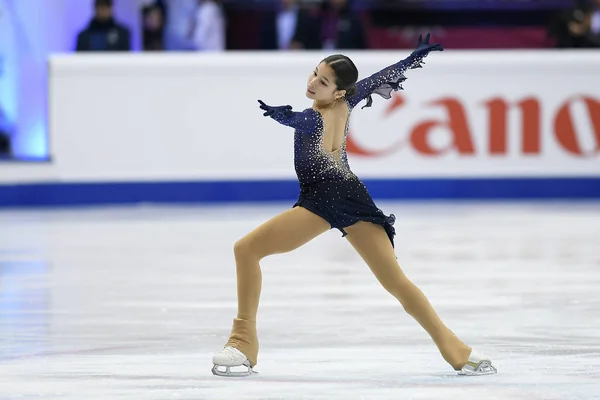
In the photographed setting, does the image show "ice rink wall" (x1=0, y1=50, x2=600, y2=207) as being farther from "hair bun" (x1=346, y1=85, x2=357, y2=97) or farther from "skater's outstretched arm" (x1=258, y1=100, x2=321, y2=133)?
"skater's outstretched arm" (x1=258, y1=100, x2=321, y2=133)

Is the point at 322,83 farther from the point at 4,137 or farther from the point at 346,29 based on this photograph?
the point at 346,29

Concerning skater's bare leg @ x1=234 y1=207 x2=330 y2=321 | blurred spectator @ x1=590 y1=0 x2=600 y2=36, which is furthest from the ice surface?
blurred spectator @ x1=590 y1=0 x2=600 y2=36

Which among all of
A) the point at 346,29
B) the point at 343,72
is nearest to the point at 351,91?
the point at 343,72

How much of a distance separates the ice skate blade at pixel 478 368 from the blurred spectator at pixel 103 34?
7.81m

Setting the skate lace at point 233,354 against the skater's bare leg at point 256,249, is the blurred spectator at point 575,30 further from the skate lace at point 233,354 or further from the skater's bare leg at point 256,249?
the skate lace at point 233,354

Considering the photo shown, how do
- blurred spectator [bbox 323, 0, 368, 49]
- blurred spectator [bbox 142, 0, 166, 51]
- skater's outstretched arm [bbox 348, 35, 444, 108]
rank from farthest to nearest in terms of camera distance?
blurred spectator [bbox 142, 0, 166, 51], blurred spectator [bbox 323, 0, 368, 49], skater's outstretched arm [bbox 348, 35, 444, 108]

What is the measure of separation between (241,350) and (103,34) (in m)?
7.70

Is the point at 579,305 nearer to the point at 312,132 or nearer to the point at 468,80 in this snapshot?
the point at 312,132

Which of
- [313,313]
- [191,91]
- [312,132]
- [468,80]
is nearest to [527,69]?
[468,80]

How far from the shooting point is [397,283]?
4.21m

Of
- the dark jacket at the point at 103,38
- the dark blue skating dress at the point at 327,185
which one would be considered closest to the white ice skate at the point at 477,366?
the dark blue skating dress at the point at 327,185

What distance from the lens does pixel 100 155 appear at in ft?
36.5

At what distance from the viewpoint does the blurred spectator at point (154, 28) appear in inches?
503

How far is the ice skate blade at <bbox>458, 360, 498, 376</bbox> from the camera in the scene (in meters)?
4.20
